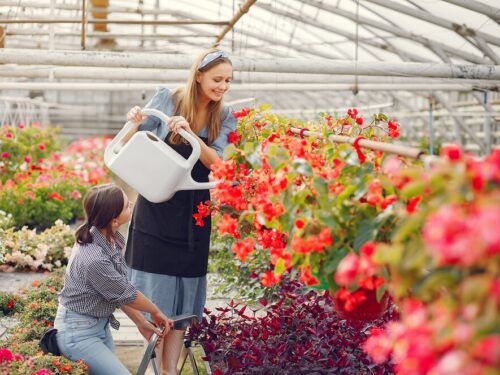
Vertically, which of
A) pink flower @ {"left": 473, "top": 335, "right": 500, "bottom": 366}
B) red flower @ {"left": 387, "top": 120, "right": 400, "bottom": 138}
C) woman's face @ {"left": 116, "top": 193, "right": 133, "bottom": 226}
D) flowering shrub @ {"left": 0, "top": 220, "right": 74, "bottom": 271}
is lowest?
flowering shrub @ {"left": 0, "top": 220, "right": 74, "bottom": 271}

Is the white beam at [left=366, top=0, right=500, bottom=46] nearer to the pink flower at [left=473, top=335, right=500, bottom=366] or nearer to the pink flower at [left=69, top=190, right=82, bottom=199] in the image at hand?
the pink flower at [left=69, top=190, right=82, bottom=199]

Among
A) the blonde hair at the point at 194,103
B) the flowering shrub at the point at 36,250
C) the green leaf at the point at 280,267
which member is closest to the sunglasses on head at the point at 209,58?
the blonde hair at the point at 194,103

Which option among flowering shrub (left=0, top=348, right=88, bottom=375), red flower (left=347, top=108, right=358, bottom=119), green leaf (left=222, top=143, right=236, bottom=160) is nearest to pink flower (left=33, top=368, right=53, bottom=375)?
flowering shrub (left=0, top=348, right=88, bottom=375)

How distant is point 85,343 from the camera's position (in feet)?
8.90

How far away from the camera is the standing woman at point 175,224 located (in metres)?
2.96

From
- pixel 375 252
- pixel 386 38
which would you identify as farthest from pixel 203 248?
pixel 386 38

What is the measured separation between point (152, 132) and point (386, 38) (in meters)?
5.50

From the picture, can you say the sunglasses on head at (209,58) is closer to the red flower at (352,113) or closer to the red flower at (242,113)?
the red flower at (242,113)

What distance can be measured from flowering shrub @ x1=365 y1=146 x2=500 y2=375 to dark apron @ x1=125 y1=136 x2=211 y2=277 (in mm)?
1857

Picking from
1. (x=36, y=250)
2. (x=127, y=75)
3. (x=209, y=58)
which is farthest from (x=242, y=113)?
(x=127, y=75)

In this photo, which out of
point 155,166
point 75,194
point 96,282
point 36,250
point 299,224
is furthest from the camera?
point 75,194

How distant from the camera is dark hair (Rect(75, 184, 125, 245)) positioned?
277cm

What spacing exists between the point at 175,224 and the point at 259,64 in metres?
3.08

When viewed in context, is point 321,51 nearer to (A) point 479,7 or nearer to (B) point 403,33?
(B) point 403,33
